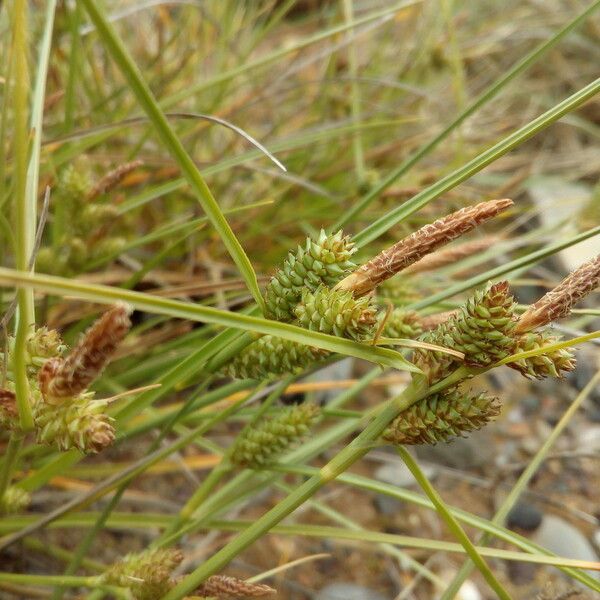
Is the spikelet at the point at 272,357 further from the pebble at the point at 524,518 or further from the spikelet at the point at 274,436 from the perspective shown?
the pebble at the point at 524,518

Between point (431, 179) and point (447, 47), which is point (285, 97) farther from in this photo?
point (431, 179)

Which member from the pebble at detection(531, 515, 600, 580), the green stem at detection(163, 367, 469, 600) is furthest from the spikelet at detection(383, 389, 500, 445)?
the pebble at detection(531, 515, 600, 580)

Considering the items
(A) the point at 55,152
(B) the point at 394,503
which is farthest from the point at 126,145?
(B) the point at 394,503

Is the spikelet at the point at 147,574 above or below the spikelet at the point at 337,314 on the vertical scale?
below

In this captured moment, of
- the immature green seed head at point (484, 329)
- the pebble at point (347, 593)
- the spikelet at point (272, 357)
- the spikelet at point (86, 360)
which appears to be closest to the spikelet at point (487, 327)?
the immature green seed head at point (484, 329)

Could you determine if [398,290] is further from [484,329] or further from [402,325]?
[484,329]

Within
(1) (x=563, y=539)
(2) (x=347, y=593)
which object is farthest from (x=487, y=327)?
(1) (x=563, y=539)
